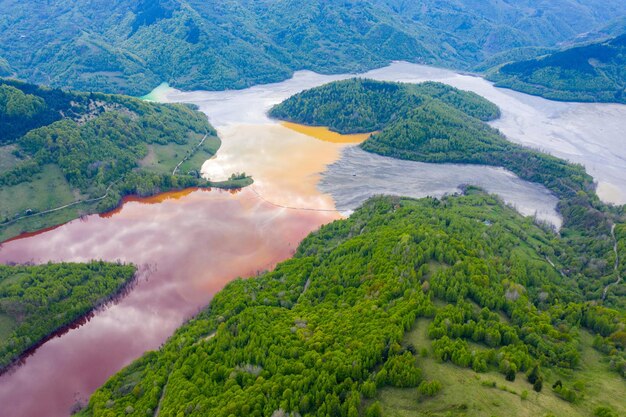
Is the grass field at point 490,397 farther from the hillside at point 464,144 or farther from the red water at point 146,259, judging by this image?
the red water at point 146,259

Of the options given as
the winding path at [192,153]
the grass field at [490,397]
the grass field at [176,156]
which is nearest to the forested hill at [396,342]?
the grass field at [490,397]

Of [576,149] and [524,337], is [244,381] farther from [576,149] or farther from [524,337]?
[576,149]

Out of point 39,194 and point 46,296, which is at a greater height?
point 39,194

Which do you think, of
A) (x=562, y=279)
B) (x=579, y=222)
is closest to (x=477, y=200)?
(x=579, y=222)

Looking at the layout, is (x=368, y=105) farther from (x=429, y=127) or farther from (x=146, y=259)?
(x=146, y=259)

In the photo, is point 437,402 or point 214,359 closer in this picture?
point 437,402

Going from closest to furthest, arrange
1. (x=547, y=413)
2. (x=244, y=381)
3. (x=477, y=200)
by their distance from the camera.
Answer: (x=547, y=413) → (x=244, y=381) → (x=477, y=200)

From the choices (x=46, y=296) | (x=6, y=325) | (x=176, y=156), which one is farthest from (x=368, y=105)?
(x=6, y=325)
